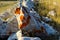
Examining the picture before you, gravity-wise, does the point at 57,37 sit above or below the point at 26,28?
below

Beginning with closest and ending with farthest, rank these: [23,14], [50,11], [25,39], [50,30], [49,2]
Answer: [25,39] → [23,14] → [50,30] → [50,11] → [49,2]

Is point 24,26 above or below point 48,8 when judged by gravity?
above

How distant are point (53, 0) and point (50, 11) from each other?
3.17 feet

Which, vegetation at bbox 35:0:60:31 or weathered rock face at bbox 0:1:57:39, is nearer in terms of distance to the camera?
weathered rock face at bbox 0:1:57:39

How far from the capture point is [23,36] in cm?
292

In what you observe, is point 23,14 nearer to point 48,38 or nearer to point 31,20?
point 31,20

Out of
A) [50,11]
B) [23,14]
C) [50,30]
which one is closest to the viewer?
[23,14]

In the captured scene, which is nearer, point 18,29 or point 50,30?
point 18,29

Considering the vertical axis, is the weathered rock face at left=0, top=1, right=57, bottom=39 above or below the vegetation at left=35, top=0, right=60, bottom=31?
above

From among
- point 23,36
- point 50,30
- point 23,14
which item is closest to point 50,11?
point 50,30

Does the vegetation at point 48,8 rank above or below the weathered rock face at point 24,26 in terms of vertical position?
below

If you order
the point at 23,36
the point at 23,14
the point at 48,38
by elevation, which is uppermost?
the point at 23,14

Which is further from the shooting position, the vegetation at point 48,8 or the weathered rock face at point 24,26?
the vegetation at point 48,8

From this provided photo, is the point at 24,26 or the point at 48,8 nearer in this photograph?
the point at 24,26
